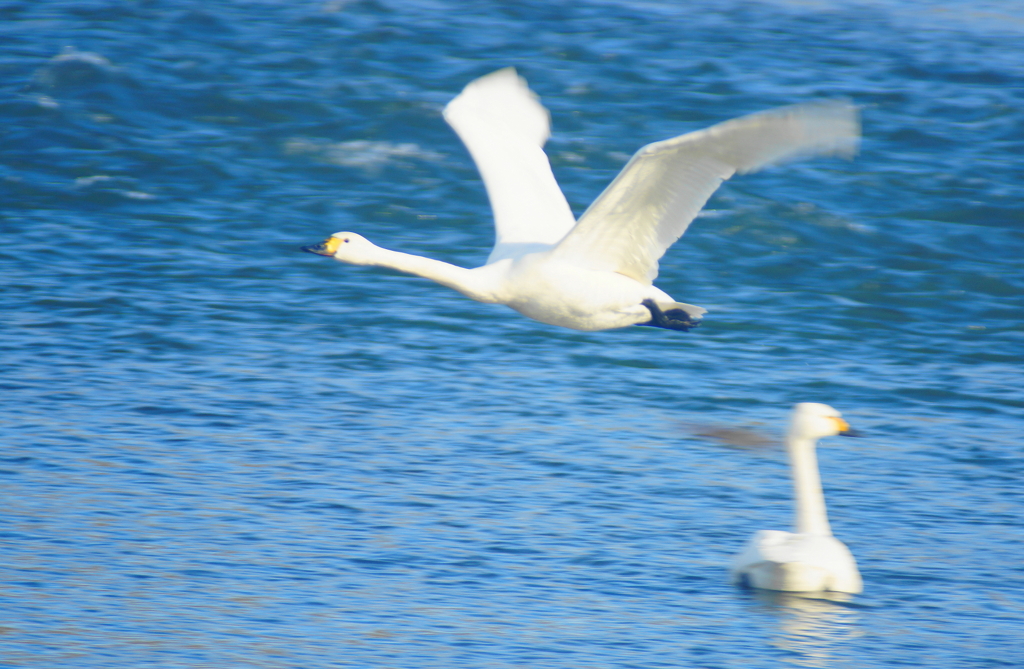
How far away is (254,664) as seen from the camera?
802cm

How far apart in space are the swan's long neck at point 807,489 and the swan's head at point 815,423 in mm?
58

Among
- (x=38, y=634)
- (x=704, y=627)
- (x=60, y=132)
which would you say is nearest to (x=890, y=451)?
(x=704, y=627)

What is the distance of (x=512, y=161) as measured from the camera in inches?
400

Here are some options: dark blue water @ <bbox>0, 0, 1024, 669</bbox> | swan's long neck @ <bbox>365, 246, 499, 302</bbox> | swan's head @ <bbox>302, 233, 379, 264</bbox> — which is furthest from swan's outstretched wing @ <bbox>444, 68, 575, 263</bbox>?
dark blue water @ <bbox>0, 0, 1024, 669</bbox>

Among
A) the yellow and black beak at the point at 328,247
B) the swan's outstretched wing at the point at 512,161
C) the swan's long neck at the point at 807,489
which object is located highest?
the swan's outstretched wing at the point at 512,161

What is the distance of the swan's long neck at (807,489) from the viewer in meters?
9.76

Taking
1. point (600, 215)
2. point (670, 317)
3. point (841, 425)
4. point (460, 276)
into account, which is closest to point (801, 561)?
point (841, 425)

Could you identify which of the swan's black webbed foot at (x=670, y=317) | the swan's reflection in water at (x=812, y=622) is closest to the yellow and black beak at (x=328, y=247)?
the swan's black webbed foot at (x=670, y=317)

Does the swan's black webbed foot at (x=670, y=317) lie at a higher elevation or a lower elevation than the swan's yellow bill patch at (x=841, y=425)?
higher

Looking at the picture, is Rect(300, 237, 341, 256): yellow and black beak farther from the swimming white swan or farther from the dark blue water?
the swimming white swan

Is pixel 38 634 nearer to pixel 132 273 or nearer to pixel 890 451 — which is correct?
pixel 890 451

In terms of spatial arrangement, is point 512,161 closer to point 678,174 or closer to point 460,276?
point 460,276

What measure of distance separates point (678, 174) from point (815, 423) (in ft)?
10.3

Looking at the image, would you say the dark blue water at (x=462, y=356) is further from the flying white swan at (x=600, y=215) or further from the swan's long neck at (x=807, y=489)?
the flying white swan at (x=600, y=215)
